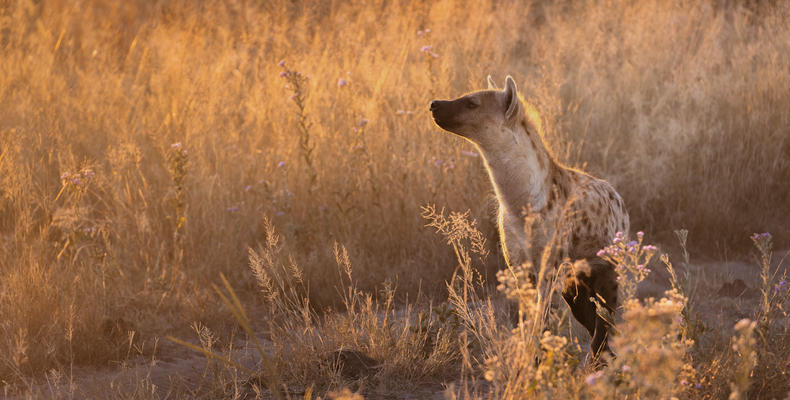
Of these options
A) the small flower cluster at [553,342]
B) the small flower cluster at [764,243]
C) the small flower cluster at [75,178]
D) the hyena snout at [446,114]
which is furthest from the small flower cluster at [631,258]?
the small flower cluster at [75,178]

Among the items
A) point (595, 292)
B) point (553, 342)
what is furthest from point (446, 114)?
point (553, 342)

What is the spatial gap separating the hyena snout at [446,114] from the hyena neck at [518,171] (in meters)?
0.19

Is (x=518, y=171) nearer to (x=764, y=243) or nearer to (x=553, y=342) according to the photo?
(x=764, y=243)

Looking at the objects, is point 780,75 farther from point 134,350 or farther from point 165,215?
point 134,350

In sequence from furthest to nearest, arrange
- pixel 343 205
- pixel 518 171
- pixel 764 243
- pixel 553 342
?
pixel 343 205 < pixel 518 171 < pixel 764 243 < pixel 553 342

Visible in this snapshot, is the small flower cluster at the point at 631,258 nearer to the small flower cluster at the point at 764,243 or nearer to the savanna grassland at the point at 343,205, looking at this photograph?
the savanna grassland at the point at 343,205

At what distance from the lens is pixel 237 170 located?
679cm

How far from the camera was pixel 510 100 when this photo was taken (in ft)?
13.6

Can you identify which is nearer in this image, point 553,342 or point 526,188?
point 553,342

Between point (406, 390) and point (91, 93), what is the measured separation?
16.7 feet

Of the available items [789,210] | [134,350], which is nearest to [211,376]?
[134,350]

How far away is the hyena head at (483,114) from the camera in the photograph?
4.10m

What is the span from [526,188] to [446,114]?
557 mm

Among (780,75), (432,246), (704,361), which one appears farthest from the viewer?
(780,75)
